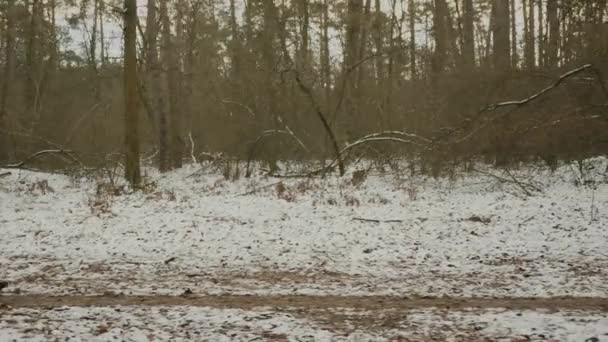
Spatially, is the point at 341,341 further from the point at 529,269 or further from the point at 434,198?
the point at 434,198

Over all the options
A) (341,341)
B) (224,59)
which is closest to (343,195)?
(341,341)

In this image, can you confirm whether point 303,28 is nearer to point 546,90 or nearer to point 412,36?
point 546,90

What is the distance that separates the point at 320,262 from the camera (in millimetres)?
7434

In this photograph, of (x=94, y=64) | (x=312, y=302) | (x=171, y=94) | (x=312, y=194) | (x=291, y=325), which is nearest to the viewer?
(x=291, y=325)

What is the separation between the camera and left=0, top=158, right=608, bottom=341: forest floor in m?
4.92

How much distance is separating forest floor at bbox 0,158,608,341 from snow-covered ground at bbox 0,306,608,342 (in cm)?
2

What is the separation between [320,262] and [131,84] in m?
8.81

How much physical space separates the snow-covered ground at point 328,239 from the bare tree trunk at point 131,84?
4.61 feet

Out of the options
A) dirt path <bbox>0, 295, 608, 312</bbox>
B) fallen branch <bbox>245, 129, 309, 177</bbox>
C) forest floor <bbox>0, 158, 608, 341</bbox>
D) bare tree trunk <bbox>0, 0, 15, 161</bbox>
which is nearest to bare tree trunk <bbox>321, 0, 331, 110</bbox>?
fallen branch <bbox>245, 129, 309, 177</bbox>

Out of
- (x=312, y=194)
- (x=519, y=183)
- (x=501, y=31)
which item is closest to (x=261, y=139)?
(x=312, y=194)

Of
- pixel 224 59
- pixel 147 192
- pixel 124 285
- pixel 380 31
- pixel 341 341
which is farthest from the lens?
pixel 224 59

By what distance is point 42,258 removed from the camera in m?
7.76

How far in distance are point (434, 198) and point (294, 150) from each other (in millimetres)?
7673

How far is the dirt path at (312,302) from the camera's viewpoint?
539 cm
